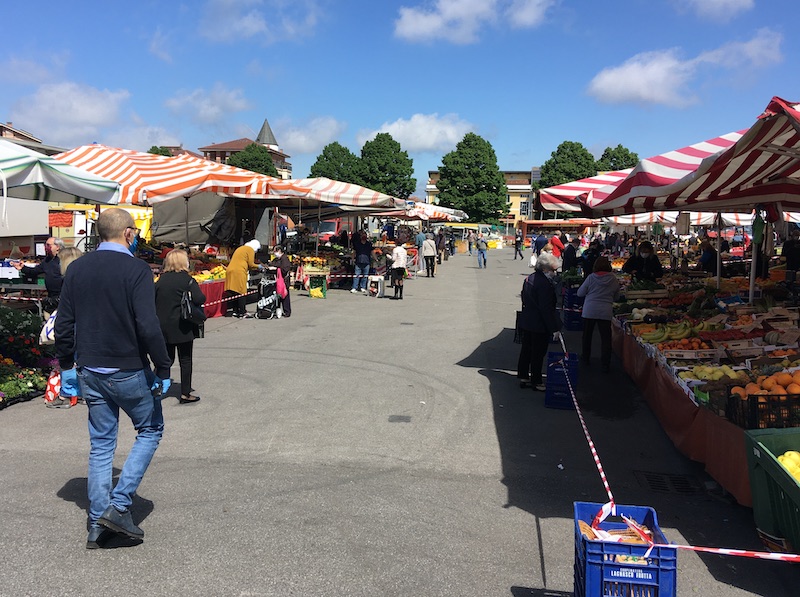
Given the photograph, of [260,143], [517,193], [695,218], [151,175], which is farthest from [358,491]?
[260,143]

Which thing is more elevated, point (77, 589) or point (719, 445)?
point (719, 445)

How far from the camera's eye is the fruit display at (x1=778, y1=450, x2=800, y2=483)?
12.9 feet

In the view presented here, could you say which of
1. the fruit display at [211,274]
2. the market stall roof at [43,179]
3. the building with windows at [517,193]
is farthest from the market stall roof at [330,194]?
the building with windows at [517,193]

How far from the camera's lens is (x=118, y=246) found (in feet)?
13.1

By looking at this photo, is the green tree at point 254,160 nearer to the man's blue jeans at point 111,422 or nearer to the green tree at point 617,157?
the green tree at point 617,157

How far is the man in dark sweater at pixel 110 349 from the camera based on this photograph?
3852mm

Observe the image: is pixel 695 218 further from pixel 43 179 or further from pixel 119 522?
pixel 119 522

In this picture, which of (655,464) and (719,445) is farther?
(655,464)

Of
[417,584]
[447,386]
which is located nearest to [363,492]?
[417,584]

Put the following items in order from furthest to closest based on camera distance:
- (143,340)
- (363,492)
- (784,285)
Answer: (784,285) → (363,492) → (143,340)

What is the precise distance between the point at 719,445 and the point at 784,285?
9001 mm

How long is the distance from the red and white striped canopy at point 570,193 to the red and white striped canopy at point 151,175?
8.34 metres

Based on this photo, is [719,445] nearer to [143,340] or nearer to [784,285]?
[143,340]

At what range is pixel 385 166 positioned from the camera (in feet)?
267
